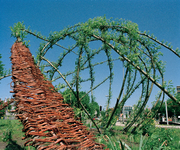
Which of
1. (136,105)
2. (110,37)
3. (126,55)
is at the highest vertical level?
(110,37)

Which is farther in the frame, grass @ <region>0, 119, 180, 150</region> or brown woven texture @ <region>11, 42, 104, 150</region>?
grass @ <region>0, 119, 180, 150</region>

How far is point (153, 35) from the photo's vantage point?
3762mm

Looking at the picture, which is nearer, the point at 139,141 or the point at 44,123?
the point at 44,123

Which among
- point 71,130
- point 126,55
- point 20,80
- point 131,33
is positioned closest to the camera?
point 71,130

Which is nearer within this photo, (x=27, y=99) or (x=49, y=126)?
(x=49, y=126)

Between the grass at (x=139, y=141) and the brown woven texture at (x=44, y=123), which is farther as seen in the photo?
the grass at (x=139, y=141)

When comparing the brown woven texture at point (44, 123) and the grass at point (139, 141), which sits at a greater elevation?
the brown woven texture at point (44, 123)

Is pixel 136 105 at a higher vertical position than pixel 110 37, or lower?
lower

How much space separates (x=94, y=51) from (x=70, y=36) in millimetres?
1197

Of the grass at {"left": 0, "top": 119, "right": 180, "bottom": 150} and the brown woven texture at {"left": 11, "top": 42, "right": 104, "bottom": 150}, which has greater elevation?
the brown woven texture at {"left": 11, "top": 42, "right": 104, "bottom": 150}

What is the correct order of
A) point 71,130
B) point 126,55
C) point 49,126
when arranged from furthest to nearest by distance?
point 126,55 < point 71,130 < point 49,126

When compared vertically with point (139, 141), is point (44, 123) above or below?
above

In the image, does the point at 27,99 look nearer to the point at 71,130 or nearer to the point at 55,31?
the point at 71,130

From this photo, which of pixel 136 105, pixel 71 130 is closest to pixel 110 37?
pixel 71 130
